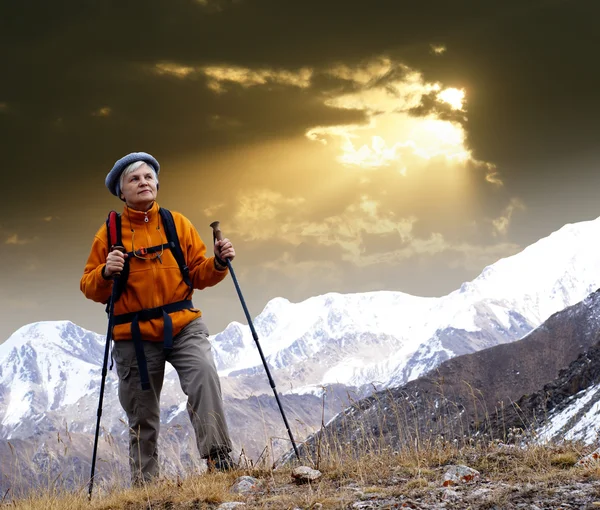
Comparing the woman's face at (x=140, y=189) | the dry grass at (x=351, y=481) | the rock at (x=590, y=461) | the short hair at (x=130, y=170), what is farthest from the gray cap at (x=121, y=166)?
the rock at (x=590, y=461)

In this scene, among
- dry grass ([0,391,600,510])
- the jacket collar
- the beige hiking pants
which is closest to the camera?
dry grass ([0,391,600,510])

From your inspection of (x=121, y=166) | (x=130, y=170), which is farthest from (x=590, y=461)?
(x=121, y=166)

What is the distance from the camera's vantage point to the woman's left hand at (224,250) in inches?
274

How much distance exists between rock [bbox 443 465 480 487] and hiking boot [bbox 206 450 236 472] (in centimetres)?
231

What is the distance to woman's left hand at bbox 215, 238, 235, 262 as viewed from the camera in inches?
274

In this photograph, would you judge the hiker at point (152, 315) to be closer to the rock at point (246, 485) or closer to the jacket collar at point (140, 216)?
the jacket collar at point (140, 216)

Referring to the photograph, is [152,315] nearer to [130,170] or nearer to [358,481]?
[130,170]

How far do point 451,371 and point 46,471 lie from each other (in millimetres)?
162888

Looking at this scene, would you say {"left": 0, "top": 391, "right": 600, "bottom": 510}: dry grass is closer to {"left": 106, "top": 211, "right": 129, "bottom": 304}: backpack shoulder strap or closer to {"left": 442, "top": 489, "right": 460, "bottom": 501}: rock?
{"left": 442, "top": 489, "right": 460, "bottom": 501}: rock

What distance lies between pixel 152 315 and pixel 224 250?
3.38 feet

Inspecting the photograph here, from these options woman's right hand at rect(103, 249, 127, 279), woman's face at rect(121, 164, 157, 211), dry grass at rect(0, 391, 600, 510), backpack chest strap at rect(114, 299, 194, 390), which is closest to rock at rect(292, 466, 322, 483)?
dry grass at rect(0, 391, 600, 510)

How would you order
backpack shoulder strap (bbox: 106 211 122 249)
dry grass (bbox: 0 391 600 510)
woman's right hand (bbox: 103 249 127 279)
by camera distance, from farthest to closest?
backpack shoulder strap (bbox: 106 211 122 249) → woman's right hand (bbox: 103 249 127 279) → dry grass (bbox: 0 391 600 510)

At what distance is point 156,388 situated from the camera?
716 centimetres

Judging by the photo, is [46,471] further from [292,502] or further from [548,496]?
[548,496]
